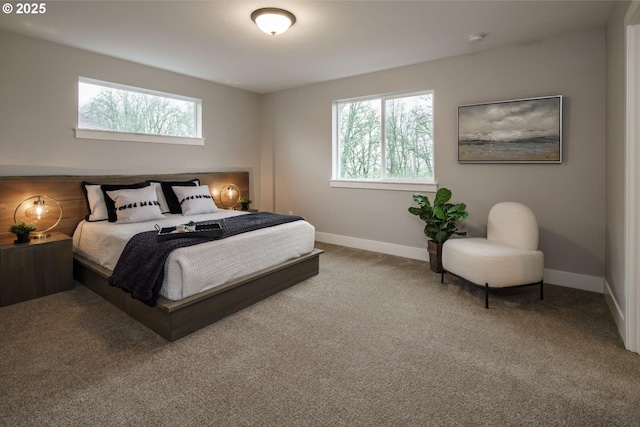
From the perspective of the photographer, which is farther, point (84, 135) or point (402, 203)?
point (402, 203)

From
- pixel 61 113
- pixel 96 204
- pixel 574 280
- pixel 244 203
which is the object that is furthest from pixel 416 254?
pixel 61 113

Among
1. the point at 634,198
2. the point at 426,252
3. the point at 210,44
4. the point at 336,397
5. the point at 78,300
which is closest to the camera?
the point at 336,397

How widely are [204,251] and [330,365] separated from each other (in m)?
1.32

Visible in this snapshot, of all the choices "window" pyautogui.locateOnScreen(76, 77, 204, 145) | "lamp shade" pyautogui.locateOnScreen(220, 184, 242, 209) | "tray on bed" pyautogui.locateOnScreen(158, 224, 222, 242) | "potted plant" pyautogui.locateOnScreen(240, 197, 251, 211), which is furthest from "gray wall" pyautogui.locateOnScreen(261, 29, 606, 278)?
"tray on bed" pyautogui.locateOnScreen(158, 224, 222, 242)

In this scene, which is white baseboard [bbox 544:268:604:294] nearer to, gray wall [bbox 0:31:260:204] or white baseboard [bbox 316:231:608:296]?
white baseboard [bbox 316:231:608:296]

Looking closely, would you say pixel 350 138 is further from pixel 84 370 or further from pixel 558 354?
pixel 84 370

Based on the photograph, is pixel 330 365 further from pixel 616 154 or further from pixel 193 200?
pixel 193 200

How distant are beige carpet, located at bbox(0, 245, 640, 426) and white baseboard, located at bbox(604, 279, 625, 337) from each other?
5cm

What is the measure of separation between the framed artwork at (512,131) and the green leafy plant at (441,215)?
61 centimetres

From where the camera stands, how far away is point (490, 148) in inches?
155

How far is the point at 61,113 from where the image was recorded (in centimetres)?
386

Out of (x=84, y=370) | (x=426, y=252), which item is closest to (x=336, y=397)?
(x=84, y=370)

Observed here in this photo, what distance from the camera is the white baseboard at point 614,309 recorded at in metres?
2.53

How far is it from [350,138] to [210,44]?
2.38m
